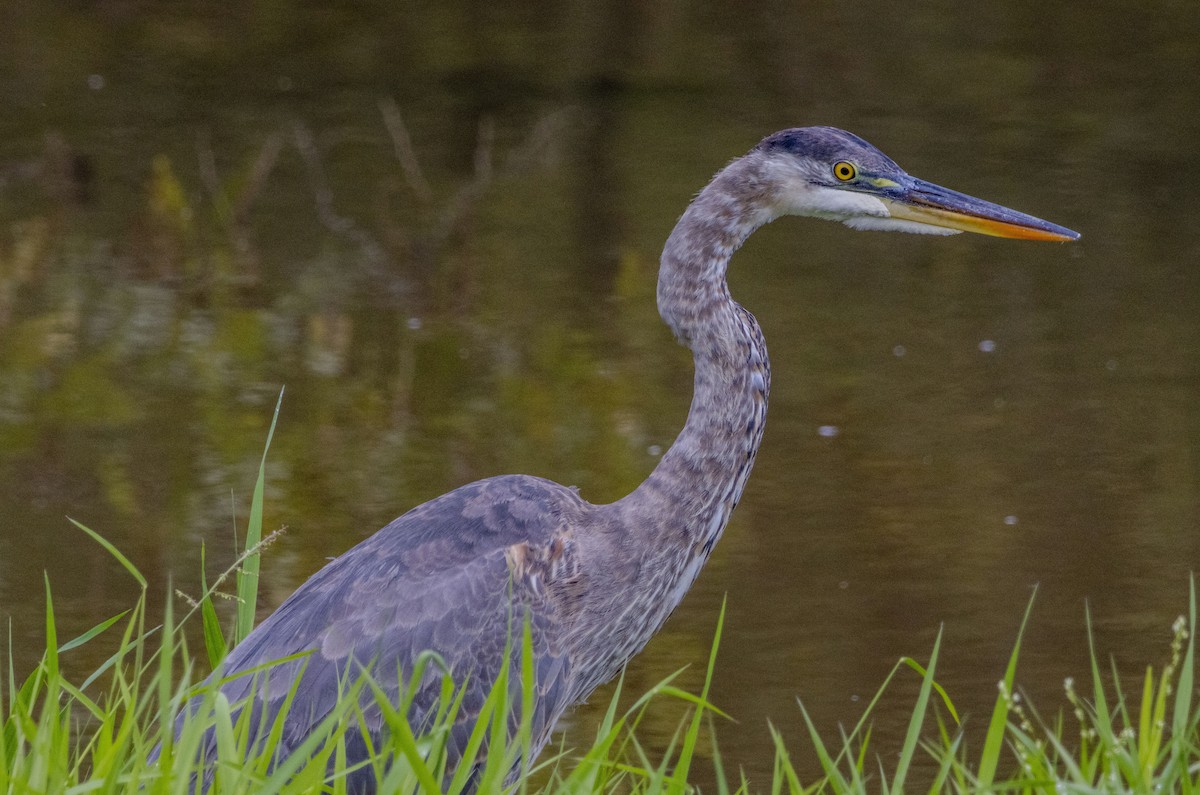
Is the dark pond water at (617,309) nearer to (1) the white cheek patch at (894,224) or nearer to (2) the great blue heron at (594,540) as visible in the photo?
(2) the great blue heron at (594,540)

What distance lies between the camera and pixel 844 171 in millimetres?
3639

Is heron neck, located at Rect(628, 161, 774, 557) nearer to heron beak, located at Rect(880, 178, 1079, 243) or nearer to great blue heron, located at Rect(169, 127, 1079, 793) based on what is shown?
great blue heron, located at Rect(169, 127, 1079, 793)

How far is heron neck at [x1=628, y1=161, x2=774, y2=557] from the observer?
3.54 m

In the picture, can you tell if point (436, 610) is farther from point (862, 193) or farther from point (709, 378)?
point (862, 193)

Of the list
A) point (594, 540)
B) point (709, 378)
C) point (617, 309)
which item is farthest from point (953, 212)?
point (617, 309)

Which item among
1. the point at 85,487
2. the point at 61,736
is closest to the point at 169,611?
the point at 61,736

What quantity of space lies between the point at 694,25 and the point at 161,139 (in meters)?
4.01

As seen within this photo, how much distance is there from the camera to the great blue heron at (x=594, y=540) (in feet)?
10.7

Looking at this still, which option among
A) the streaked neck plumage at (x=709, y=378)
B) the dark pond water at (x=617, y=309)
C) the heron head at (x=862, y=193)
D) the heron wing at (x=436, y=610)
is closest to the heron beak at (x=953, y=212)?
the heron head at (x=862, y=193)

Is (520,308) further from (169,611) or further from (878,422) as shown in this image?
(169,611)

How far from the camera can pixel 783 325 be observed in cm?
732

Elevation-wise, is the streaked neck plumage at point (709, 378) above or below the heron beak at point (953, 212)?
below

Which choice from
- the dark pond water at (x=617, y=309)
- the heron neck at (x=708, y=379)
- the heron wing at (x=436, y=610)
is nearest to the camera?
the heron wing at (x=436, y=610)

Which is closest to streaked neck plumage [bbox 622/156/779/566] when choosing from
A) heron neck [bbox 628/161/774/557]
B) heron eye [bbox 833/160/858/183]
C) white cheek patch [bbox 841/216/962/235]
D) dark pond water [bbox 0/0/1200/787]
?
heron neck [bbox 628/161/774/557]
